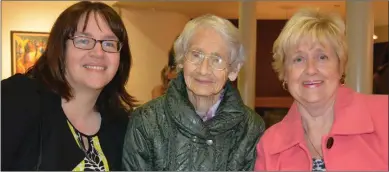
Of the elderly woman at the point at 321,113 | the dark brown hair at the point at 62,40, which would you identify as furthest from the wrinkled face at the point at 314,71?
the dark brown hair at the point at 62,40

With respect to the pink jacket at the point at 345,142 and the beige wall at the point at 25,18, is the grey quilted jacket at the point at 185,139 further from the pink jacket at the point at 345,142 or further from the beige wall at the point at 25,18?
the beige wall at the point at 25,18

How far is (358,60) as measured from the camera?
4992 mm

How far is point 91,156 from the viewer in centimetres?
177

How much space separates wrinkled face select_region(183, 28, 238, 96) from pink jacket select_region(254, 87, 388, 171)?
12.6 inches

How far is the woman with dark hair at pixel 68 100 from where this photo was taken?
1585 mm

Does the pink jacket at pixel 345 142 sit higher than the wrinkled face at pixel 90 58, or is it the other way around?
the wrinkled face at pixel 90 58

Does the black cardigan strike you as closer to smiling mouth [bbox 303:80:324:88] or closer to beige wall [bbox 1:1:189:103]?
smiling mouth [bbox 303:80:324:88]

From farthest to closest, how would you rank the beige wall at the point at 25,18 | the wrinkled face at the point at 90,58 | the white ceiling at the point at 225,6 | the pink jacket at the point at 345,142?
the white ceiling at the point at 225,6
the beige wall at the point at 25,18
the wrinkled face at the point at 90,58
the pink jacket at the point at 345,142

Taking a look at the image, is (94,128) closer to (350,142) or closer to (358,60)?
(350,142)

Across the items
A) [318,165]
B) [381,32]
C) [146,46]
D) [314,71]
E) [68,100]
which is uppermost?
[381,32]

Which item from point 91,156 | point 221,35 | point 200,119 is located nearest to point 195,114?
point 200,119

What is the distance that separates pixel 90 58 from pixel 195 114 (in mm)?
495

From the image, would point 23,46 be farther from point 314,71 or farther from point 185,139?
point 314,71

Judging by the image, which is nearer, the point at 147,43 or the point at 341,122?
the point at 341,122
